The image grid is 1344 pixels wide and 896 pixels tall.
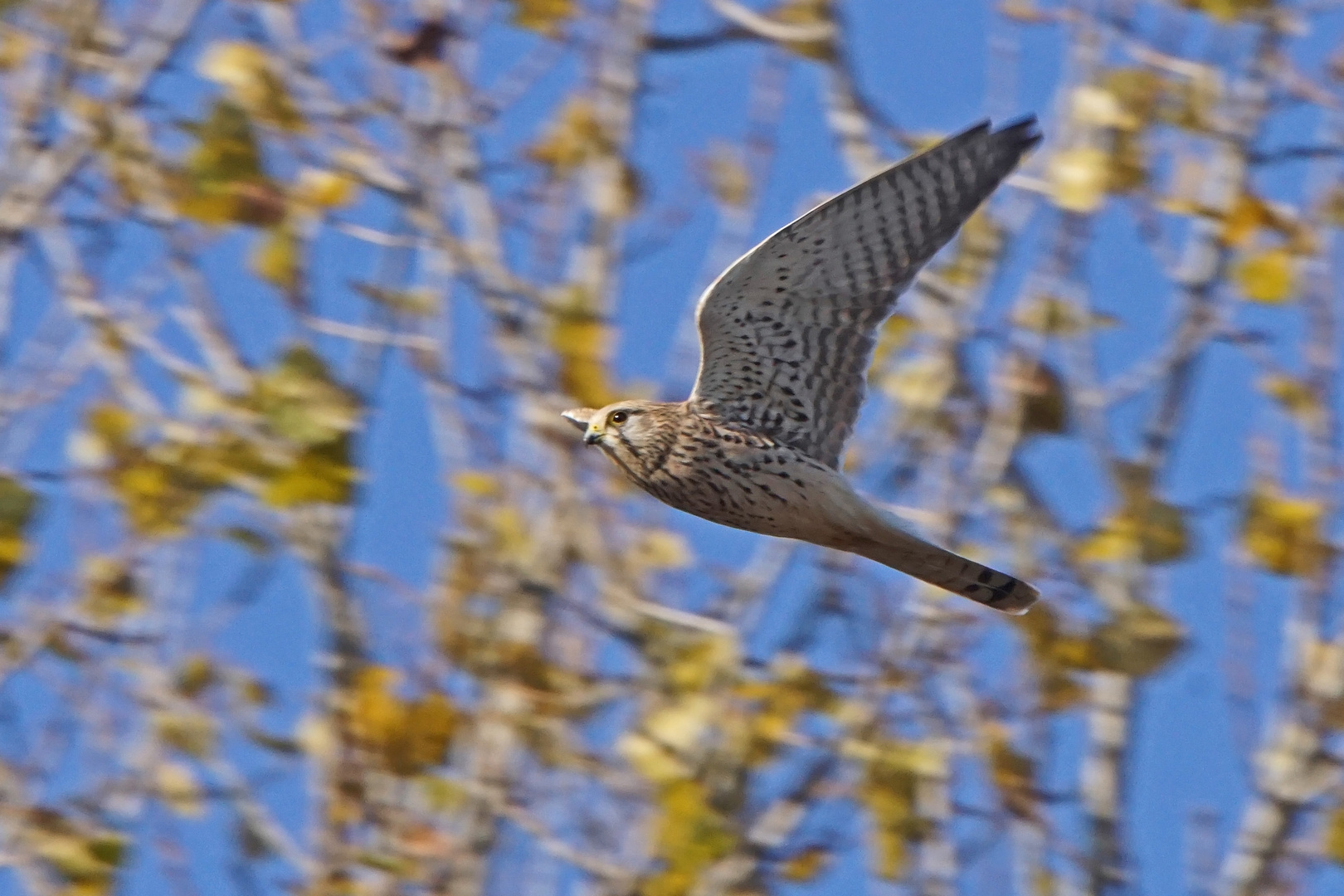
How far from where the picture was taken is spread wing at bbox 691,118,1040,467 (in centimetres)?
618

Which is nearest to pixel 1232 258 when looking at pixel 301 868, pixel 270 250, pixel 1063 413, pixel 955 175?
pixel 1063 413

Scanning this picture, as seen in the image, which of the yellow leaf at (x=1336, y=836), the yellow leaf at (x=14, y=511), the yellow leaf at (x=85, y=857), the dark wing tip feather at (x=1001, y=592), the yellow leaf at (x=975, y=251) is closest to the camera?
the yellow leaf at (x=14, y=511)

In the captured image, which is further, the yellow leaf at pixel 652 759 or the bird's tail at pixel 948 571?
the yellow leaf at pixel 652 759

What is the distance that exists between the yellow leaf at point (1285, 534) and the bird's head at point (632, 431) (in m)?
1.63

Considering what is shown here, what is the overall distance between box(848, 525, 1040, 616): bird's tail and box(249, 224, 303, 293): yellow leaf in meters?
1.78

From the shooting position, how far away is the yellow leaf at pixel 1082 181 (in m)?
6.49

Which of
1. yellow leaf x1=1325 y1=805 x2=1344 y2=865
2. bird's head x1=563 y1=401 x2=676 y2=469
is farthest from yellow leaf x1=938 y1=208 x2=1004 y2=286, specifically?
yellow leaf x1=1325 y1=805 x2=1344 y2=865

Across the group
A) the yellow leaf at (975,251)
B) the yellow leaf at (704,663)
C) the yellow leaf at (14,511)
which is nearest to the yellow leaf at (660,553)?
the yellow leaf at (704,663)

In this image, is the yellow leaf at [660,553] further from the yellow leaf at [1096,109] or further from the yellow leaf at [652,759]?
the yellow leaf at [1096,109]

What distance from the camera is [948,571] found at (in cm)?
625

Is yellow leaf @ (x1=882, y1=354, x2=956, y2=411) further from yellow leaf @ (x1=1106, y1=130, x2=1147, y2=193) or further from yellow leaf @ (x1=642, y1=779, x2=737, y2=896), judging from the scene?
yellow leaf @ (x1=642, y1=779, x2=737, y2=896)

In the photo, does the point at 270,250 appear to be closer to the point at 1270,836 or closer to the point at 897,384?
the point at 897,384

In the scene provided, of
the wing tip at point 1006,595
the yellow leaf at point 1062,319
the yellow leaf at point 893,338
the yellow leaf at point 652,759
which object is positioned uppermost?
the yellow leaf at point 1062,319

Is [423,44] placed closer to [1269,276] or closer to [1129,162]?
[1129,162]
